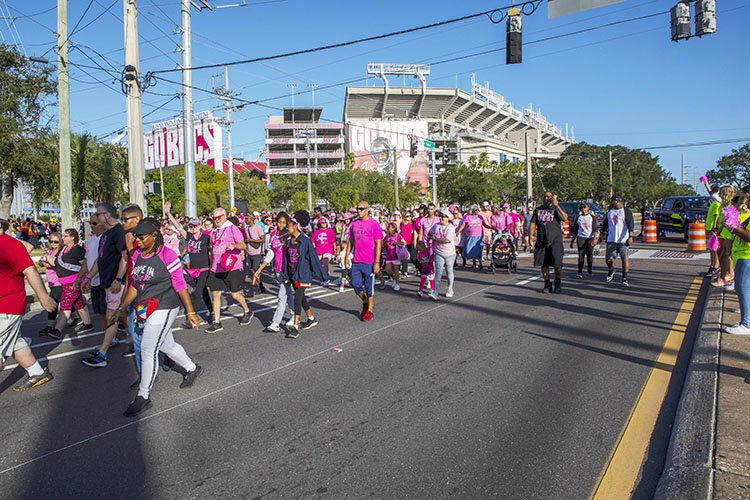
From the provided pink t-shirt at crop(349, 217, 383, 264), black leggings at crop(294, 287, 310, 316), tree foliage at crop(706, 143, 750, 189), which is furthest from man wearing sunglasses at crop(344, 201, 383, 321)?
tree foliage at crop(706, 143, 750, 189)

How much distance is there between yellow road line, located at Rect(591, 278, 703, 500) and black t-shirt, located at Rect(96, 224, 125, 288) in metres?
5.67

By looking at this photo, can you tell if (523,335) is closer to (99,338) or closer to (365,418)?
(365,418)

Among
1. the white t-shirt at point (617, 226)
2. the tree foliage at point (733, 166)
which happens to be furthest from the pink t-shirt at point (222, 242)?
the tree foliage at point (733, 166)

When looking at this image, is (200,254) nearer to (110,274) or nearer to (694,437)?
(110,274)

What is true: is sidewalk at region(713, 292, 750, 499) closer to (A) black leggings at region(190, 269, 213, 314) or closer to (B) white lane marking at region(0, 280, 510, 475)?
(B) white lane marking at region(0, 280, 510, 475)

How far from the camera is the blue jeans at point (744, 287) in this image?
21.2 ft

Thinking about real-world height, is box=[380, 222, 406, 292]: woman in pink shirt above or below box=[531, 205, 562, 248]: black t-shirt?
below

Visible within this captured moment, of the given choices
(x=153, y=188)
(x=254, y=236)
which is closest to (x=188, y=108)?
(x=153, y=188)

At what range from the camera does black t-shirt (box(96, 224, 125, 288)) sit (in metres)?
6.88

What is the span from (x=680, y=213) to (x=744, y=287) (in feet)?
68.5

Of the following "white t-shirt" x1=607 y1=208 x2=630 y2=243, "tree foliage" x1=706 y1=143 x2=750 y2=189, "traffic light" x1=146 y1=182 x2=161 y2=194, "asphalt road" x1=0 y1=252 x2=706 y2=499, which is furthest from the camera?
"tree foliage" x1=706 y1=143 x2=750 y2=189

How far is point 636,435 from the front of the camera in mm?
4207

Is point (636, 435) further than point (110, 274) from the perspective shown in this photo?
No

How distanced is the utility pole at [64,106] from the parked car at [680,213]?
2314 centimetres
